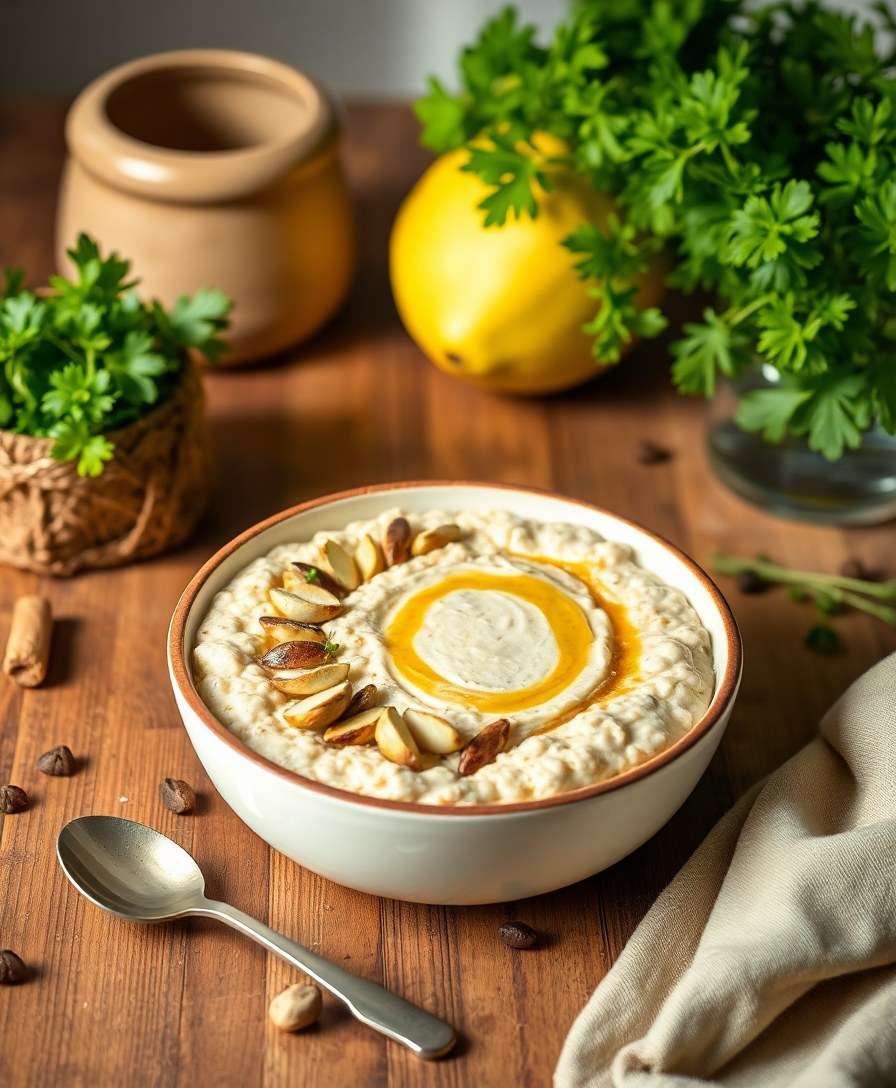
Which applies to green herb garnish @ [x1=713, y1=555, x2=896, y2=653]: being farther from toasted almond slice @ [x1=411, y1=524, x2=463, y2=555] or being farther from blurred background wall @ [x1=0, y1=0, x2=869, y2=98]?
blurred background wall @ [x1=0, y1=0, x2=869, y2=98]

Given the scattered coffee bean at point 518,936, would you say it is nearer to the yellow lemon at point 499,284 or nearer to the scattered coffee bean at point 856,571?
the scattered coffee bean at point 856,571

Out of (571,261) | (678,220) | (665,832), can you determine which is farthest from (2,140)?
(665,832)

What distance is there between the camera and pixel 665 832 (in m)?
1.79

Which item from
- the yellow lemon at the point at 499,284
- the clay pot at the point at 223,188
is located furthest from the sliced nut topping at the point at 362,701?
the clay pot at the point at 223,188

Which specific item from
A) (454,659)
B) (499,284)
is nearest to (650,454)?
(499,284)

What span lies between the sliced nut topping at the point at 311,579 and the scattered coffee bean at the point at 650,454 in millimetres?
817

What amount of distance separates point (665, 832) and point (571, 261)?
39.4 inches

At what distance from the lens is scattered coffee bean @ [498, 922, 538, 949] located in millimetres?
1621

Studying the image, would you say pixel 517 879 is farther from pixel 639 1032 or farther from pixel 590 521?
pixel 590 521

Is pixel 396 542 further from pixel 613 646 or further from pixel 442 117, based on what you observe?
pixel 442 117

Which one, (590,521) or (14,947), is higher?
(590,521)

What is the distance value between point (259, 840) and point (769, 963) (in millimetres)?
654

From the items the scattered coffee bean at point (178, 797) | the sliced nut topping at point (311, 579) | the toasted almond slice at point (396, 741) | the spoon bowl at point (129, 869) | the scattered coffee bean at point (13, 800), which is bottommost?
the scattered coffee bean at point (13, 800)

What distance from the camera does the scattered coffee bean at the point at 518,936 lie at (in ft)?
5.32
